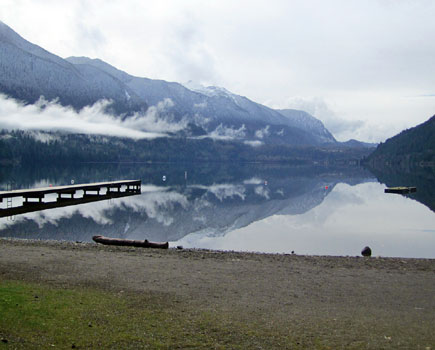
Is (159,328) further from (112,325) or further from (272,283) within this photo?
(272,283)

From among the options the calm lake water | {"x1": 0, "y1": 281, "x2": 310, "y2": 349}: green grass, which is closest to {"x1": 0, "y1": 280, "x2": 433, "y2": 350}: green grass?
{"x1": 0, "y1": 281, "x2": 310, "y2": 349}: green grass

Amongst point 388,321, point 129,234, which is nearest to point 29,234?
point 129,234

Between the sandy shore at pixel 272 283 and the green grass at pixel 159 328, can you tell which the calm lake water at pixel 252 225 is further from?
the green grass at pixel 159 328

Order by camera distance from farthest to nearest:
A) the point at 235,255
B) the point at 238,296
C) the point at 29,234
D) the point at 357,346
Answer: the point at 29,234, the point at 235,255, the point at 238,296, the point at 357,346

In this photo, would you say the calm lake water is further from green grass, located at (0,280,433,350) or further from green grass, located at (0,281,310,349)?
green grass, located at (0,281,310,349)

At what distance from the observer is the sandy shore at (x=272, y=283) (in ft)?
40.3

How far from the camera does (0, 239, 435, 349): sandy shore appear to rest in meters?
12.3

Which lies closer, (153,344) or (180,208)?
(153,344)

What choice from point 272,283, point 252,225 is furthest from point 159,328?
point 252,225

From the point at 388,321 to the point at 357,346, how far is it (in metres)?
2.50

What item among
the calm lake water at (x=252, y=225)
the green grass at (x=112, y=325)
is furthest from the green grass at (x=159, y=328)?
the calm lake water at (x=252, y=225)

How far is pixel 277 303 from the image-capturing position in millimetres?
13930

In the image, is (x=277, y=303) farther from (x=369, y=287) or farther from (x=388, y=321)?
(x=369, y=287)

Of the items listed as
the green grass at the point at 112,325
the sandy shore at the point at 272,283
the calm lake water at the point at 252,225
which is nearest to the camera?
the green grass at the point at 112,325
